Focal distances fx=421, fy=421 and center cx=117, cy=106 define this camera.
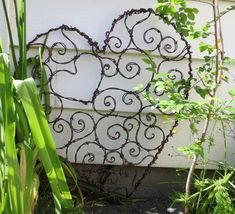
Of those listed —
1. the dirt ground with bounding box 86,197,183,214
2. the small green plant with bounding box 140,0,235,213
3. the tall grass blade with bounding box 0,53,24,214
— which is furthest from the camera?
the dirt ground with bounding box 86,197,183,214

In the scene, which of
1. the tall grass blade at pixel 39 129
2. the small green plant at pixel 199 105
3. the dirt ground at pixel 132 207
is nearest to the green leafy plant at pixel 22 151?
the tall grass blade at pixel 39 129

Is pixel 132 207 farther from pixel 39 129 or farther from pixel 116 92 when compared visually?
pixel 39 129

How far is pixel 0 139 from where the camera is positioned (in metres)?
1.56

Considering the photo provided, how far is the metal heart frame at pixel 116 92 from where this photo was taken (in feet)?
7.68

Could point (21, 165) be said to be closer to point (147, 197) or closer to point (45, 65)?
point (45, 65)

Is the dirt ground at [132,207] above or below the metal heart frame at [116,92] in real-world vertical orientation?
below

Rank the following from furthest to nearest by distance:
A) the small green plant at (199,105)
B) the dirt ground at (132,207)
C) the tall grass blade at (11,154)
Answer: the dirt ground at (132,207)
the small green plant at (199,105)
the tall grass blade at (11,154)

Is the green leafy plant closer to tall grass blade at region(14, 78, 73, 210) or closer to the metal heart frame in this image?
tall grass blade at region(14, 78, 73, 210)

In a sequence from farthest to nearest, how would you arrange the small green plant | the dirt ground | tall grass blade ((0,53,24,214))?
the dirt ground
the small green plant
tall grass blade ((0,53,24,214))

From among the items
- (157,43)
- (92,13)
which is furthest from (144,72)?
(92,13)

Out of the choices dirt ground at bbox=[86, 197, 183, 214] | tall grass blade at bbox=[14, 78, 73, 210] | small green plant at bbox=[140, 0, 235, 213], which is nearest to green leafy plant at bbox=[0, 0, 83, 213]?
tall grass blade at bbox=[14, 78, 73, 210]

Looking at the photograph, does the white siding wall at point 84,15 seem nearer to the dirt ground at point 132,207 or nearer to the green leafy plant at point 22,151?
the dirt ground at point 132,207

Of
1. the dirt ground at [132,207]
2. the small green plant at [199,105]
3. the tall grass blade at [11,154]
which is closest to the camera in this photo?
the tall grass blade at [11,154]

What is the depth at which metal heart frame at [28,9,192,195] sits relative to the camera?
92.1 inches
